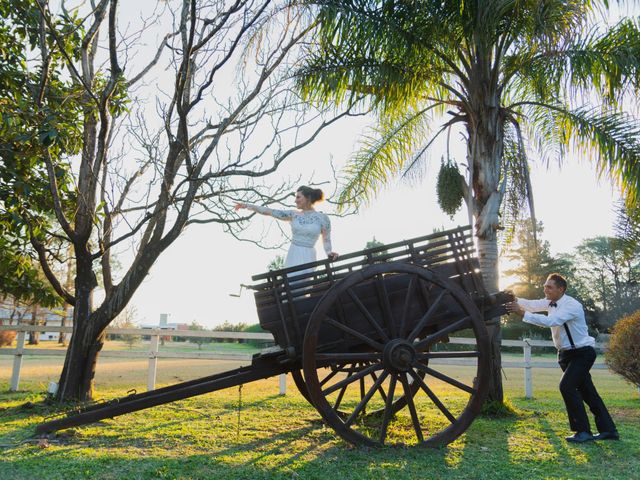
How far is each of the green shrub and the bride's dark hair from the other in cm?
593

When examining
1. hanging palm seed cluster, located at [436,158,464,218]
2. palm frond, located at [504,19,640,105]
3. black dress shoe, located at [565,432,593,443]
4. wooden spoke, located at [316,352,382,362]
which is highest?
palm frond, located at [504,19,640,105]

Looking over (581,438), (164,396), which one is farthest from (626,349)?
(164,396)

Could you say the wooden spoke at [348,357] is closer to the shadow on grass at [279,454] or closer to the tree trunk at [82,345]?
the shadow on grass at [279,454]

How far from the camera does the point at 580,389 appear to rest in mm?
5371

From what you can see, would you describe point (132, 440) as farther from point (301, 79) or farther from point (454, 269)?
point (301, 79)

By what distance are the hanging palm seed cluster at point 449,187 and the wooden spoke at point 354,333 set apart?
184 inches

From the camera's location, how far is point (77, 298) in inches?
300

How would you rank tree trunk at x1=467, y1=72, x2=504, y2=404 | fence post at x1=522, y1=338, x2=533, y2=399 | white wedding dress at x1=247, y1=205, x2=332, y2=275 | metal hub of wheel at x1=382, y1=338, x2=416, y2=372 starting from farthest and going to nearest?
fence post at x1=522, y1=338, x2=533, y2=399, tree trunk at x1=467, y1=72, x2=504, y2=404, white wedding dress at x1=247, y1=205, x2=332, y2=275, metal hub of wheel at x1=382, y1=338, x2=416, y2=372

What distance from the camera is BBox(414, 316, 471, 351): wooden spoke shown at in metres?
4.64

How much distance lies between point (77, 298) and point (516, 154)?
7.22 m

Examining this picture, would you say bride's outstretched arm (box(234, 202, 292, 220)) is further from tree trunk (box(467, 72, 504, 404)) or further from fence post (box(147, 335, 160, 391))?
fence post (box(147, 335, 160, 391))

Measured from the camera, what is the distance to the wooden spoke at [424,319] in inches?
181

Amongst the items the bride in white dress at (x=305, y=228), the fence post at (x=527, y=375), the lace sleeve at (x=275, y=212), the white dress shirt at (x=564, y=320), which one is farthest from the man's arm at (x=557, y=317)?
the fence post at (x=527, y=375)

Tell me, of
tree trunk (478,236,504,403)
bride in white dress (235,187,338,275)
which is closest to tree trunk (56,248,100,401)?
bride in white dress (235,187,338,275)
